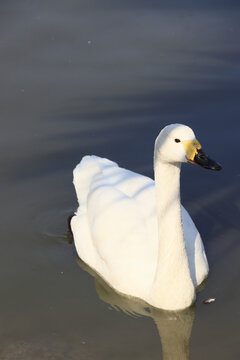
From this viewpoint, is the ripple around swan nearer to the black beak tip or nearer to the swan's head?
the swan's head

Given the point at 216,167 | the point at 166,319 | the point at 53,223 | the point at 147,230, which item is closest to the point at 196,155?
the point at 216,167

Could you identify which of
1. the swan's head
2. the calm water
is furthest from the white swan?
the calm water

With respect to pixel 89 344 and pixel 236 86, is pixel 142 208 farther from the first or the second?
pixel 236 86

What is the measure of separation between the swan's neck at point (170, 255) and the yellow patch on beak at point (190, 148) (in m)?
0.36

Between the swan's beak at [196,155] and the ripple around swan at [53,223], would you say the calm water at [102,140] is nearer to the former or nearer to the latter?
the ripple around swan at [53,223]

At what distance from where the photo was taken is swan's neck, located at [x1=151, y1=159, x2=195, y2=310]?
6188 mm

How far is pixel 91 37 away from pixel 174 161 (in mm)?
6024

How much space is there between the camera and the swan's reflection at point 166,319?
20.3 feet

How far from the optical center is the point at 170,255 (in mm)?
6387

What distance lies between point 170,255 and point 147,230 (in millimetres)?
519

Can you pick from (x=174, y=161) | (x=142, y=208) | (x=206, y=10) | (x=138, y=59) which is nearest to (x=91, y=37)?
(x=138, y=59)

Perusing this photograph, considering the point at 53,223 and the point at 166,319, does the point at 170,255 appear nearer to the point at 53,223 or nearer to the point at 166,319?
the point at 166,319

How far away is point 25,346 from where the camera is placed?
613 centimetres

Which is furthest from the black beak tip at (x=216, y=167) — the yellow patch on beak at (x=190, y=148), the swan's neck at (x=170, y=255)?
the swan's neck at (x=170, y=255)
